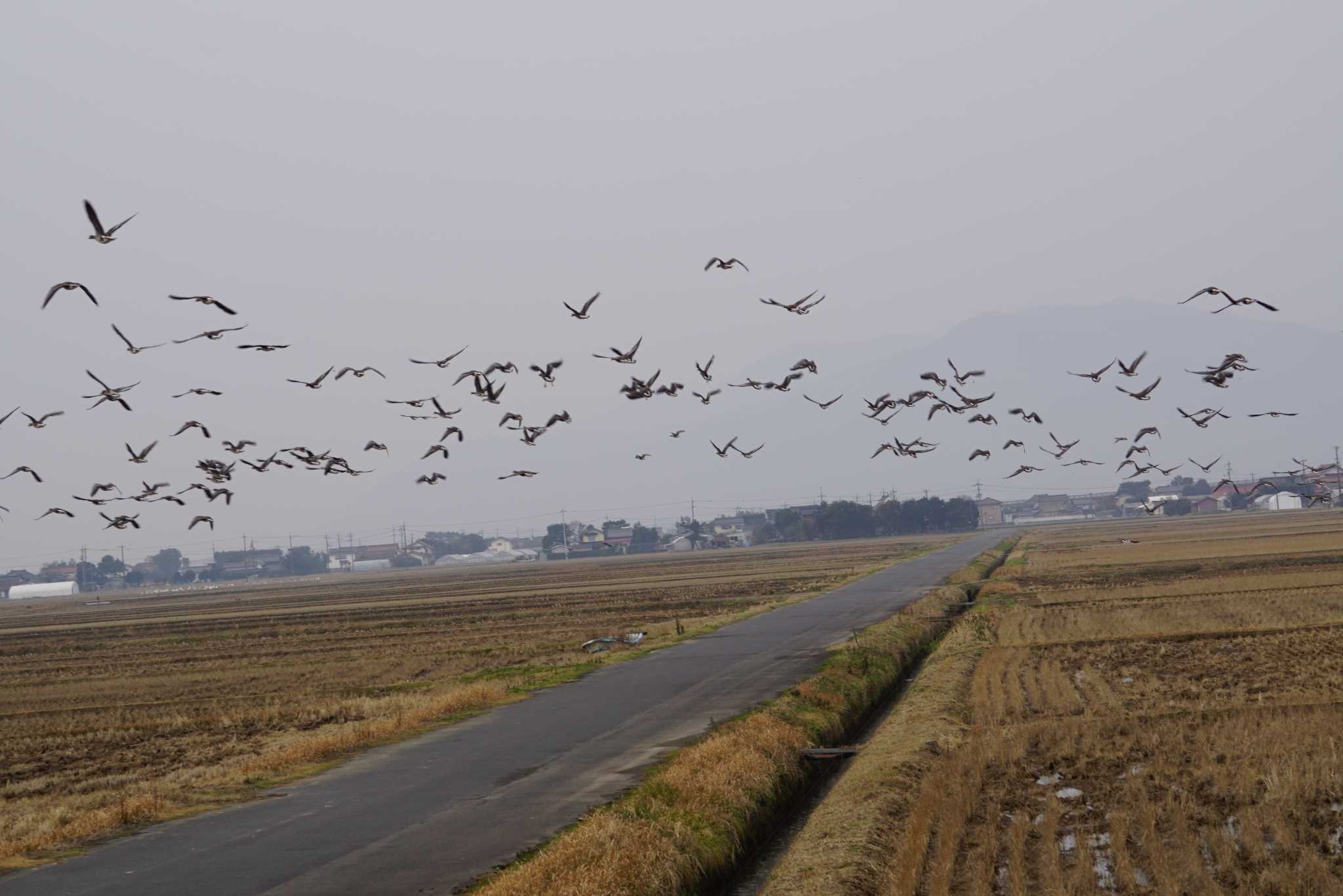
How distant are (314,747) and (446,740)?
281 cm

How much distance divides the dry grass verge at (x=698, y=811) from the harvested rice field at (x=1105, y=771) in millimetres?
1084

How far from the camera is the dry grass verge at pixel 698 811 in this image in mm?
15234

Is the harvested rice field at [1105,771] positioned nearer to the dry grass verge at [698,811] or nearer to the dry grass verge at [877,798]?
the dry grass verge at [877,798]

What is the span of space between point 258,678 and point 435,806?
101 ft

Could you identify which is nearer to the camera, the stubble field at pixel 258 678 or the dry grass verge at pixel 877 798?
the dry grass verge at pixel 877 798

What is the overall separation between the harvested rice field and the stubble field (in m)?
11.5

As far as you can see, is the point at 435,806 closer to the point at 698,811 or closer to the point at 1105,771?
the point at 698,811

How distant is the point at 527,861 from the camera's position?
1578cm

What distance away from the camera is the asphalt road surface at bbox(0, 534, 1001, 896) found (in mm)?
15789

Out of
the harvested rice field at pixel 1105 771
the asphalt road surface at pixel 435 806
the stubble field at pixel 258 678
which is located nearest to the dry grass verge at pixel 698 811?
the asphalt road surface at pixel 435 806

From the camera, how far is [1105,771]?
2159 cm

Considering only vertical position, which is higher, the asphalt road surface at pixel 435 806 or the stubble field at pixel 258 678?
the asphalt road surface at pixel 435 806

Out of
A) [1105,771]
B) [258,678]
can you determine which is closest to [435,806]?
[1105,771]

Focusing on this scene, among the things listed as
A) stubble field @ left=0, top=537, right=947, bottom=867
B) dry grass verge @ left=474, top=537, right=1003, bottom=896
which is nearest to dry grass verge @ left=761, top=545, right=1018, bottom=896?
dry grass verge @ left=474, top=537, right=1003, bottom=896
